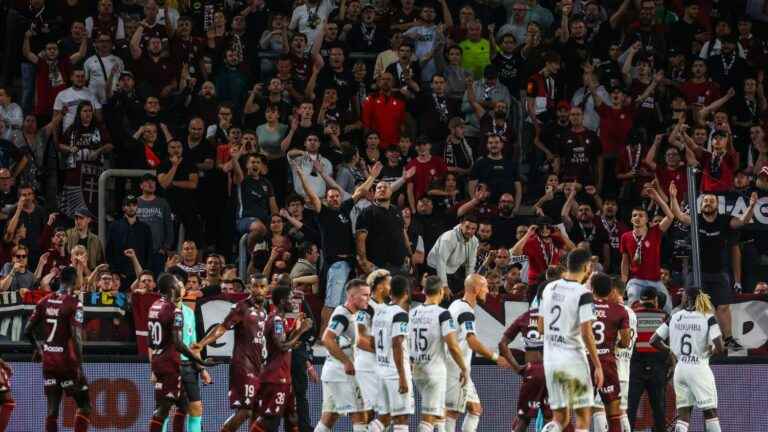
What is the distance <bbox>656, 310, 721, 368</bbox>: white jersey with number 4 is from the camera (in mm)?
20250

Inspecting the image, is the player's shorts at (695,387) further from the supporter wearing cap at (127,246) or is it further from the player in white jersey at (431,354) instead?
the supporter wearing cap at (127,246)

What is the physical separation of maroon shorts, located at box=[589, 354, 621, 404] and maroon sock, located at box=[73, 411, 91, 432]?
6.22 m

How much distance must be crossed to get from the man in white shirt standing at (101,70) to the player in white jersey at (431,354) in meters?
9.69

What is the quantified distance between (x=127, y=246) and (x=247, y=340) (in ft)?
14.5

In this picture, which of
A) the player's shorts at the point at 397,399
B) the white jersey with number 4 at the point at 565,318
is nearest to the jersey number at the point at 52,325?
the player's shorts at the point at 397,399

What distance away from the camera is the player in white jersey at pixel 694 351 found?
66.5 feet

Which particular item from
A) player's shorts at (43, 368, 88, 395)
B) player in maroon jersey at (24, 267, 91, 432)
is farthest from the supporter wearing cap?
player's shorts at (43, 368, 88, 395)

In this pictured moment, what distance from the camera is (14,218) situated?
945 inches

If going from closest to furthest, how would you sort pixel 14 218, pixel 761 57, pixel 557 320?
pixel 557 320, pixel 14 218, pixel 761 57

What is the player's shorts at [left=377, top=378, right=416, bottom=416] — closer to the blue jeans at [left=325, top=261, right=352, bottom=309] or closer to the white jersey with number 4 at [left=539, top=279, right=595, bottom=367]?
the white jersey with number 4 at [left=539, top=279, right=595, bottom=367]

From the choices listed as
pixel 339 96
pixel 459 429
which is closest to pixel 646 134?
pixel 339 96

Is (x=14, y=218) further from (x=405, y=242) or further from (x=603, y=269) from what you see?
(x=603, y=269)

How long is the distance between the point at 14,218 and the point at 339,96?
5.85 meters

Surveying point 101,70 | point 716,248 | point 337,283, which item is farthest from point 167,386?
point 101,70
